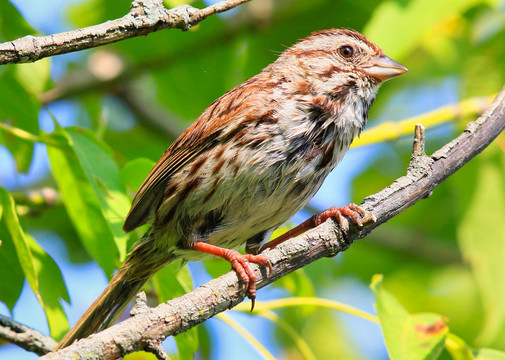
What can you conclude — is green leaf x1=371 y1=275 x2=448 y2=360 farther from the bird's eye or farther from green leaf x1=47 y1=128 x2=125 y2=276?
the bird's eye

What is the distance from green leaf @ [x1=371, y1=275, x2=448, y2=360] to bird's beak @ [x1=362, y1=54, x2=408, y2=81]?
1.43 meters

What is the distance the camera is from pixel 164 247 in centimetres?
400

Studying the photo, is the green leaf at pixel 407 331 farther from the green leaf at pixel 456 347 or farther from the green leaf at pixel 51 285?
the green leaf at pixel 51 285

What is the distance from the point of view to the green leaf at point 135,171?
339 centimetres

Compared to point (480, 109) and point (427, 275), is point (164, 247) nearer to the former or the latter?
point (480, 109)

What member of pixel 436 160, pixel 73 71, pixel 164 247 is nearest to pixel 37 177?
pixel 73 71

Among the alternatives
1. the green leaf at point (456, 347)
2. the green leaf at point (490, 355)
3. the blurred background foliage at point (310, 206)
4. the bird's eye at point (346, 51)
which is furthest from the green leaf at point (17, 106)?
the green leaf at point (490, 355)

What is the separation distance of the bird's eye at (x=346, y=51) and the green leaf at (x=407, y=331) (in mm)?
1648

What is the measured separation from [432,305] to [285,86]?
2.33 meters

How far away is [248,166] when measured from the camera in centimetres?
370

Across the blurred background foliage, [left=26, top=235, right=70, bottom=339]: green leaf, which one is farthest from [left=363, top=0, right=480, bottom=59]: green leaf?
[left=26, top=235, right=70, bottom=339]: green leaf

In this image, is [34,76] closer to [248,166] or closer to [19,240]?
[19,240]

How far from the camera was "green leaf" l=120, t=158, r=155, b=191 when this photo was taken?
11.1 feet

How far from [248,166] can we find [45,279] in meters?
1.18
